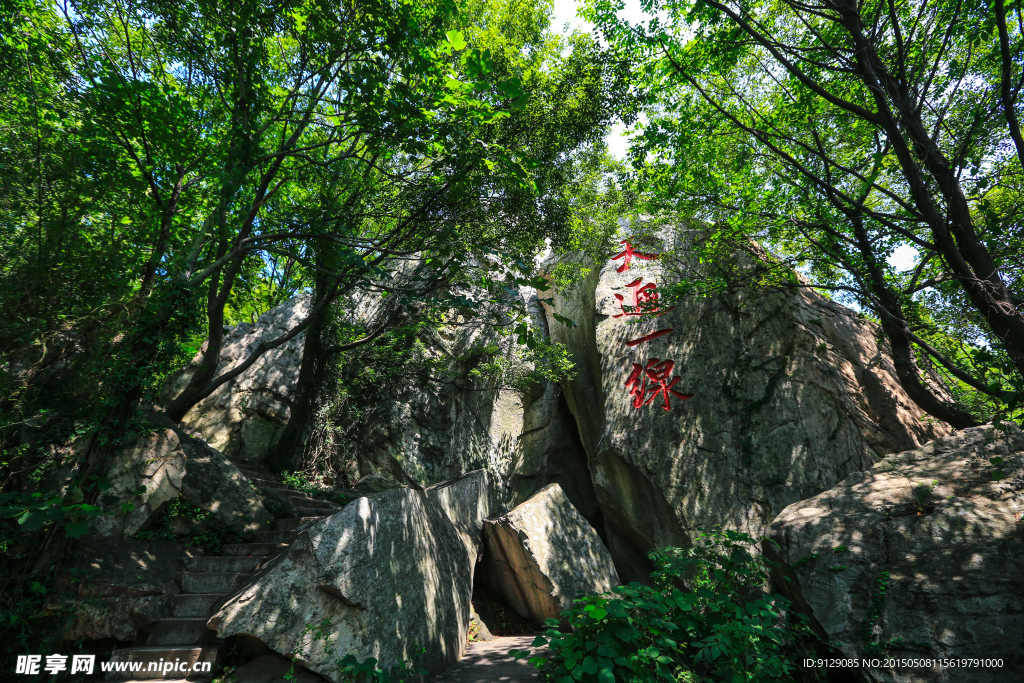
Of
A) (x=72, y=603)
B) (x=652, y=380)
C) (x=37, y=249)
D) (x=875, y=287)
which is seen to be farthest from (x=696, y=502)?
(x=37, y=249)

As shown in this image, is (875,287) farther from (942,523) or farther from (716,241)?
(942,523)

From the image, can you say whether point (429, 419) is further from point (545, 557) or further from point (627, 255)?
point (627, 255)

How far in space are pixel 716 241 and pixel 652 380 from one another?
230 cm

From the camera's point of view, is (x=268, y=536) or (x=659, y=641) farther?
(x=268, y=536)

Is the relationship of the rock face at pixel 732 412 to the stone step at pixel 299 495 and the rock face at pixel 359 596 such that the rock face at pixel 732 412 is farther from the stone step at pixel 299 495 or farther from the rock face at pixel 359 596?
the stone step at pixel 299 495

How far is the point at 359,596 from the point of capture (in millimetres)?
3670

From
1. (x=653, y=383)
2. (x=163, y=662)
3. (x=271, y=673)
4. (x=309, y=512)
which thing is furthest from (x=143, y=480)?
(x=653, y=383)

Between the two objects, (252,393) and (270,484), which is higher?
(252,393)

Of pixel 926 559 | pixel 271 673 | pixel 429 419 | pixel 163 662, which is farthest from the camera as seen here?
pixel 429 419

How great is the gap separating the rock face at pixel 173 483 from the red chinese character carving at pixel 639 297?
20.2 feet

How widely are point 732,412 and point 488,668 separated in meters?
4.56

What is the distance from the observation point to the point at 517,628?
251 inches

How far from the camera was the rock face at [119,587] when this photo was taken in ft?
12.5

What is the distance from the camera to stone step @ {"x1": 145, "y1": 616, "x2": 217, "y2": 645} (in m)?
3.85
